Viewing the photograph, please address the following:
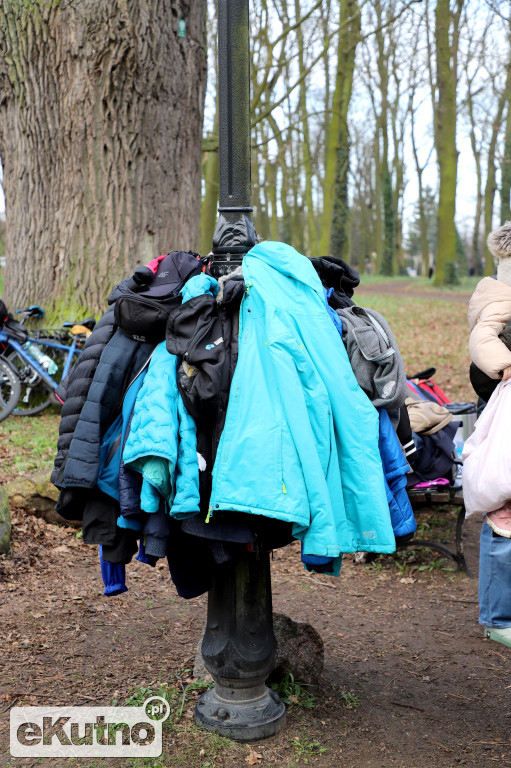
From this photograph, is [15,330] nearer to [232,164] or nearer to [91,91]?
[91,91]

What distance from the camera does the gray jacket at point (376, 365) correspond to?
9.52ft

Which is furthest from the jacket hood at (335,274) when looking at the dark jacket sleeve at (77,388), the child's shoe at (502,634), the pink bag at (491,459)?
the child's shoe at (502,634)

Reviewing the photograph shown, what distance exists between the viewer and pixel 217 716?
3.13m

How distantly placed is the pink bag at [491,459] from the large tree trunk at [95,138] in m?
5.39

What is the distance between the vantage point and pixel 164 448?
2.59 meters

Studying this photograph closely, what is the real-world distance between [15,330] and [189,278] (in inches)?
235

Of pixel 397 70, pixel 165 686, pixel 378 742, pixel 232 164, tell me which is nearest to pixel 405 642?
pixel 378 742

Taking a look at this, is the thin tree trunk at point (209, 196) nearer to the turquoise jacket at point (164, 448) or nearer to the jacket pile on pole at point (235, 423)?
the jacket pile on pole at point (235, 423)

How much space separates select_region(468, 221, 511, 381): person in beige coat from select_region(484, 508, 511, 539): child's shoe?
0.55 meters

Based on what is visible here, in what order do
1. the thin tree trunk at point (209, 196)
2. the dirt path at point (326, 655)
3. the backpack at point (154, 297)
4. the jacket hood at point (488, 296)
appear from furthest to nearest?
the thin tree trunk at point (209, 196)
the jacket hood at point (488, 296)
the dirt path at point (326, 655)
the backpack at point (154, 297)

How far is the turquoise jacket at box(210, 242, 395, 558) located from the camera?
2566 mm

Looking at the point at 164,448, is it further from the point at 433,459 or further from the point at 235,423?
the point at 433,459

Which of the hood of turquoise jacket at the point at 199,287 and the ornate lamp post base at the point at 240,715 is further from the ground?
the hood of turquoise jacket at the point at 199,287

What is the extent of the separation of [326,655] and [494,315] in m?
2.10
